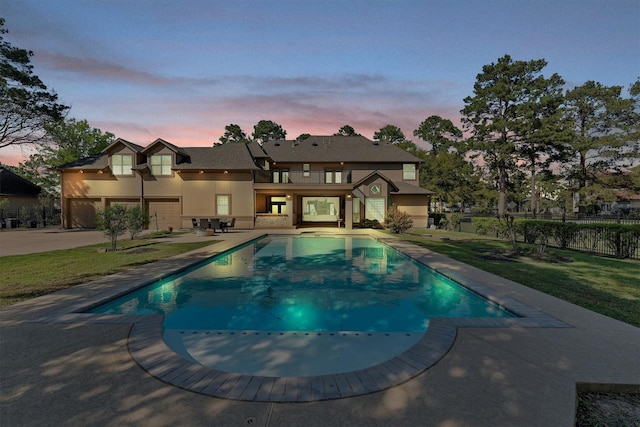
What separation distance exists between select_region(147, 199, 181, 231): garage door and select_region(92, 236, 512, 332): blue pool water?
16.2 metres

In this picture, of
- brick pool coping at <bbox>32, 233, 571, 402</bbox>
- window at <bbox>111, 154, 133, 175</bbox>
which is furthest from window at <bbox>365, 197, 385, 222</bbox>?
window at <bbox>111, 154, 133, 175</bbox>

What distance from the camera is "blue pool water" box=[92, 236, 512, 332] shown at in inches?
228

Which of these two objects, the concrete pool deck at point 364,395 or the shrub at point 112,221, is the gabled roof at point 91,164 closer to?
the shrub at point 112,221

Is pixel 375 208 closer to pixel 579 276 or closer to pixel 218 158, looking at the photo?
pixel 218 158

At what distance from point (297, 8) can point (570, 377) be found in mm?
13115

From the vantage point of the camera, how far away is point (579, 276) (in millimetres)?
8617

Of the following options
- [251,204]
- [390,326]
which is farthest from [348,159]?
[390,326]

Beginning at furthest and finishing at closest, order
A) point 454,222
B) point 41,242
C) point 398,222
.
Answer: point 454,222, point 398,222, point 41,242

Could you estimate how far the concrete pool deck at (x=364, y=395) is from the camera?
8.38 ft

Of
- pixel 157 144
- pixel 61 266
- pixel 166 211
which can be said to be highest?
pixel 157 144

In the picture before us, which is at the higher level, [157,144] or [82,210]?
[157,144]

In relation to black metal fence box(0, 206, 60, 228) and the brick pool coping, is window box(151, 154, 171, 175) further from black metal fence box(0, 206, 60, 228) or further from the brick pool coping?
the brick pool coping

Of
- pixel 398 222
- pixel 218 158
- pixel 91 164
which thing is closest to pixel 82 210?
pixel 91 164

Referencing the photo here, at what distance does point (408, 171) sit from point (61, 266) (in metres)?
27.2
